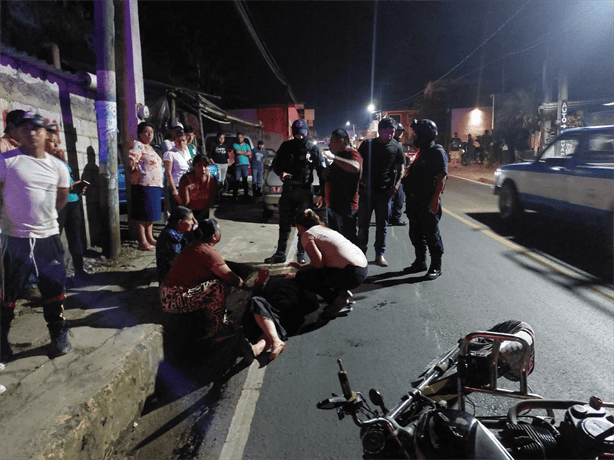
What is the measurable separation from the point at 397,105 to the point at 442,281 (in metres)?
51.6

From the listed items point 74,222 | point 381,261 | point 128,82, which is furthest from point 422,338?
point 128,82

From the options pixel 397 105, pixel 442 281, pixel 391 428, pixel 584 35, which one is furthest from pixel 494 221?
pixel 397 105

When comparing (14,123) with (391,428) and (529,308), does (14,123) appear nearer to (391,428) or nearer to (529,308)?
(391,428)

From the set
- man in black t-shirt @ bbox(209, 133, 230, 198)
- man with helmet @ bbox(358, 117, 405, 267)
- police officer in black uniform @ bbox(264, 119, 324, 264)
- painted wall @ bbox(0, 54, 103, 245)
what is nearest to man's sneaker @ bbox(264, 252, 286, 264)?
police officer in black uniform @ bbox(264, 119, 324, 264)

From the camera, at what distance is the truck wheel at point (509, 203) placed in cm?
832

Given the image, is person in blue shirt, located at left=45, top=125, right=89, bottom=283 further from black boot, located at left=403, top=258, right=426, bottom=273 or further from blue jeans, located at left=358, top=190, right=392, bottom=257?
black boot, located at left=403, top=258, right=426, bottom=273

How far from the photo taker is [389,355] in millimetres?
3303

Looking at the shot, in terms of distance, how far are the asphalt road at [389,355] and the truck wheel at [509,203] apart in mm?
2452

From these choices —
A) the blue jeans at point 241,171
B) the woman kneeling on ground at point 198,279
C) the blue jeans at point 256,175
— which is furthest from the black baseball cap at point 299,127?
the blue jeans at point 256,175

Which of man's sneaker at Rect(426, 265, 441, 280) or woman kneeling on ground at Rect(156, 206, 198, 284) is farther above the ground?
woman kneeling on ground at Rect(156, 206, 198, 284)

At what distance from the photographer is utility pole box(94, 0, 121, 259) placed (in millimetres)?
5217

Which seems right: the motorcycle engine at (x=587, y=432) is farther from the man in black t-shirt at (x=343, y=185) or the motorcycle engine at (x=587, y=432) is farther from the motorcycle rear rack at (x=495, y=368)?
the man in black t-shirt at (x=343, y=185)

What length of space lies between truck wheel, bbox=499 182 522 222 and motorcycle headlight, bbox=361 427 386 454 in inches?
314

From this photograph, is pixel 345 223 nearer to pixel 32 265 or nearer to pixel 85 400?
pixel 32 265
